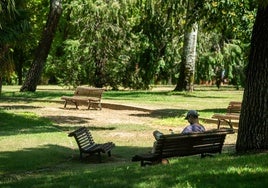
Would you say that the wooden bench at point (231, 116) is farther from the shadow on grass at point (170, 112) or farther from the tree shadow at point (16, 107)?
the tree shadow at point (16, 107)

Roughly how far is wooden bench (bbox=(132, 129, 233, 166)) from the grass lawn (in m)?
0.20

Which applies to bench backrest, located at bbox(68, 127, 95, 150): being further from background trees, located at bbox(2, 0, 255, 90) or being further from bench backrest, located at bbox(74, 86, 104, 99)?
background trees, located at bbox(2, 0, 255, 90)

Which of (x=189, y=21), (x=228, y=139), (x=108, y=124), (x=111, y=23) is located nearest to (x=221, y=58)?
(x=111, y=23)

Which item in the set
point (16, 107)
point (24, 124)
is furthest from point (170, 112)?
point (24, 124)

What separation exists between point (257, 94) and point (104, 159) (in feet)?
14.5

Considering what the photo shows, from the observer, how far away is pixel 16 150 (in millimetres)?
13648

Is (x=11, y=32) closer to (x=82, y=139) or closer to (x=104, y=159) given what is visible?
(x=82, y=139)

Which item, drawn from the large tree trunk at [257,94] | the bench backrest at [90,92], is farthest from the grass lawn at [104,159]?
the bench backrest at [90,92]

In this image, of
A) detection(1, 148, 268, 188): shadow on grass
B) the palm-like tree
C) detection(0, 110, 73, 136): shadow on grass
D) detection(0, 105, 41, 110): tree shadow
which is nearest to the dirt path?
detection(0, 105, 41, 110): tree shadow

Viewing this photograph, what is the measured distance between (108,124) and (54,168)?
8.06 m

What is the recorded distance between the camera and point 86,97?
26.0 metres

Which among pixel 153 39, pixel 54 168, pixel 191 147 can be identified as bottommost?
pixel 54 168

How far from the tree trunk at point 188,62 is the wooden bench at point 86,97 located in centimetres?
1055

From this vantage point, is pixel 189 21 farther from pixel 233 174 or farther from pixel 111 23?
pixel 233 174
